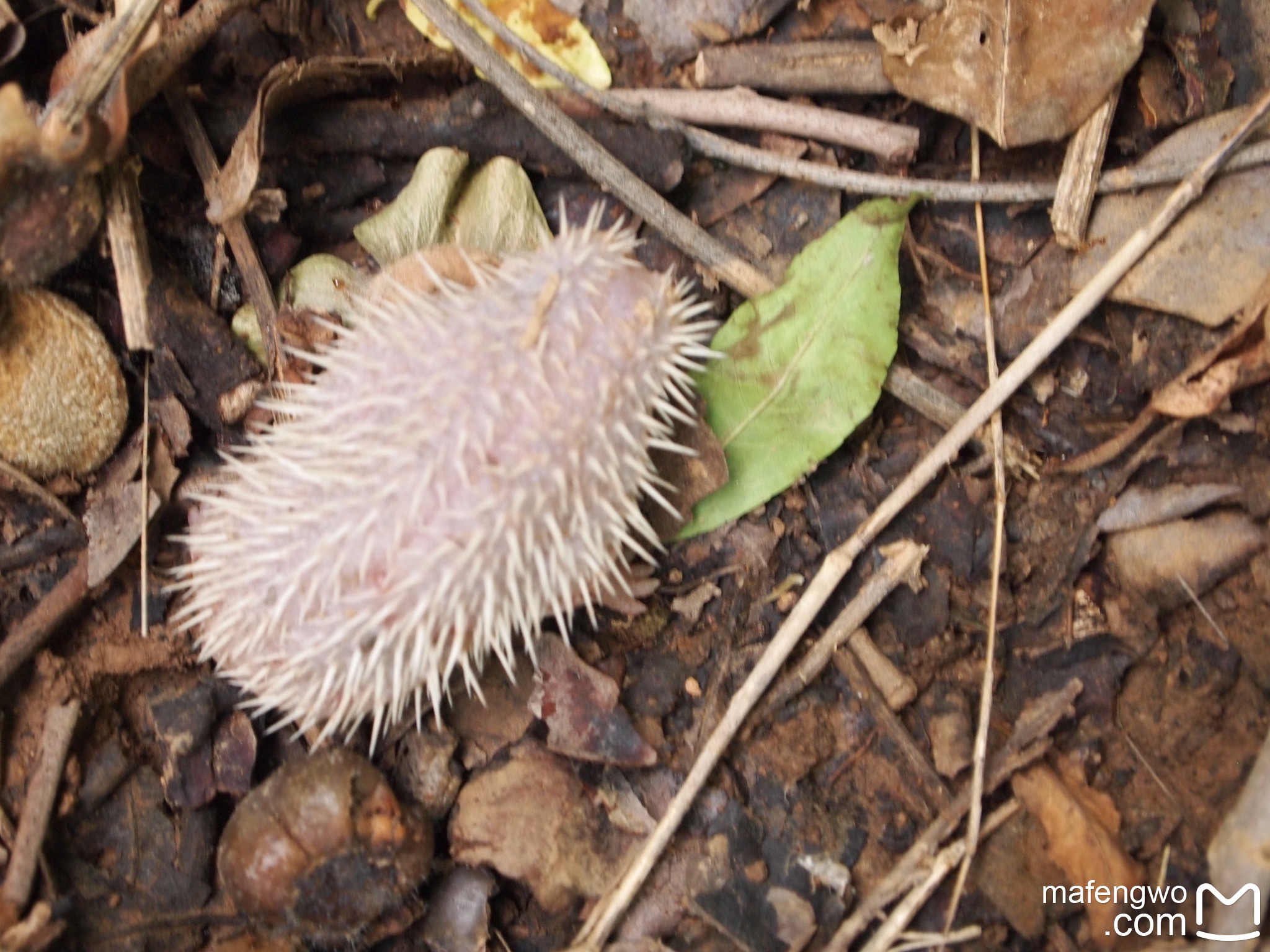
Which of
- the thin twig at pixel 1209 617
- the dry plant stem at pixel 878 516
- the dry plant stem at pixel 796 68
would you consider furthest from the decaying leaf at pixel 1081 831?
the dry plant stem at pixel 796 68

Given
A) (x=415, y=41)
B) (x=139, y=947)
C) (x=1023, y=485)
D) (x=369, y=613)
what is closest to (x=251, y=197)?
(x=415, y=41)

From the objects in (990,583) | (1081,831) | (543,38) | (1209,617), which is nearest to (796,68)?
(543,38)

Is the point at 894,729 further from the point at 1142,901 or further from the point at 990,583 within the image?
the point at 1142,901

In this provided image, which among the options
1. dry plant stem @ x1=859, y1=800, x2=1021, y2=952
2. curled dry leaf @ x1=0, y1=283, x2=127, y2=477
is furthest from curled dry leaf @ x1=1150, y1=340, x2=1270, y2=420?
curled dry leaf @ x1=0, y1=283, x2=127, y2=477

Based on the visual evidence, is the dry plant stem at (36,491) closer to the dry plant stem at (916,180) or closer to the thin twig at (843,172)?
the thin twig at (843,172)

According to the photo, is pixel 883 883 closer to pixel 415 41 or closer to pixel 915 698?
pixel 915 698
